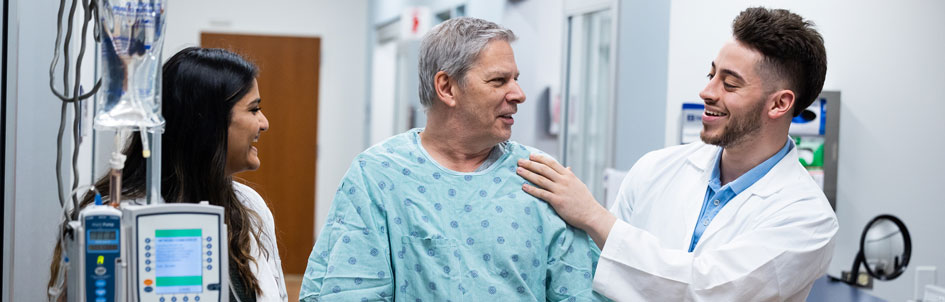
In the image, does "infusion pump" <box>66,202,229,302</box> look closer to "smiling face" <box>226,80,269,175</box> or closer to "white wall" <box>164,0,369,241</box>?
"smiling face" <box>226,80,269,175</box>

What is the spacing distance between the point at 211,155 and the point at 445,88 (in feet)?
1.38

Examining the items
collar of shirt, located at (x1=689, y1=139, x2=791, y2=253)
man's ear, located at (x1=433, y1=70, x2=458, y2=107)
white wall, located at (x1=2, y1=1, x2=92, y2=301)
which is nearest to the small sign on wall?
white wall, located at (x1=2, y1=1, x2=92, y2=301)

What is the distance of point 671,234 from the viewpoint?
183 cm

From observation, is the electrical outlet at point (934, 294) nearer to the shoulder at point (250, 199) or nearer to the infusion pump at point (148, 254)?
the shoulder at point (250, 199)

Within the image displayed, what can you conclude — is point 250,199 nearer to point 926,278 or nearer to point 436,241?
point 436,241

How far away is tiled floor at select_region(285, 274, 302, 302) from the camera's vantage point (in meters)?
5.44

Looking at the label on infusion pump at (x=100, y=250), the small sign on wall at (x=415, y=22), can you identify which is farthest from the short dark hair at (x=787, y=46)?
the small sign on wall at (x=415, y=22)

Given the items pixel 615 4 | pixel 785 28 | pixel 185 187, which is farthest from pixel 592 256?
pixel 615 4

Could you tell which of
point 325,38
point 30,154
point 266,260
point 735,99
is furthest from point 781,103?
point 325,38

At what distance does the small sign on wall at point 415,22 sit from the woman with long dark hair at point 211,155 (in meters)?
3.36

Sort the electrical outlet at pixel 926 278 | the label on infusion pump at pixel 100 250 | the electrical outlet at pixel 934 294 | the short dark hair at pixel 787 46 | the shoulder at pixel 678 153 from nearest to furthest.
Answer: the label on infusion pump at pixel 100 250 → the short dark hair at pixel 787 46 → the shoulder at pixel 678 153 → the electrical outlet at pixel 934 294 → the electrical outlet at pixel 926 278

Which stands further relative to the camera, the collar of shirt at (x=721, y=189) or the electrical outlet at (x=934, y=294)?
the electrical outlet at (x=934, y=294)

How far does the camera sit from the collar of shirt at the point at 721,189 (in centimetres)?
177

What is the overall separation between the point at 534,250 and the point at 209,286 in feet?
1.81
